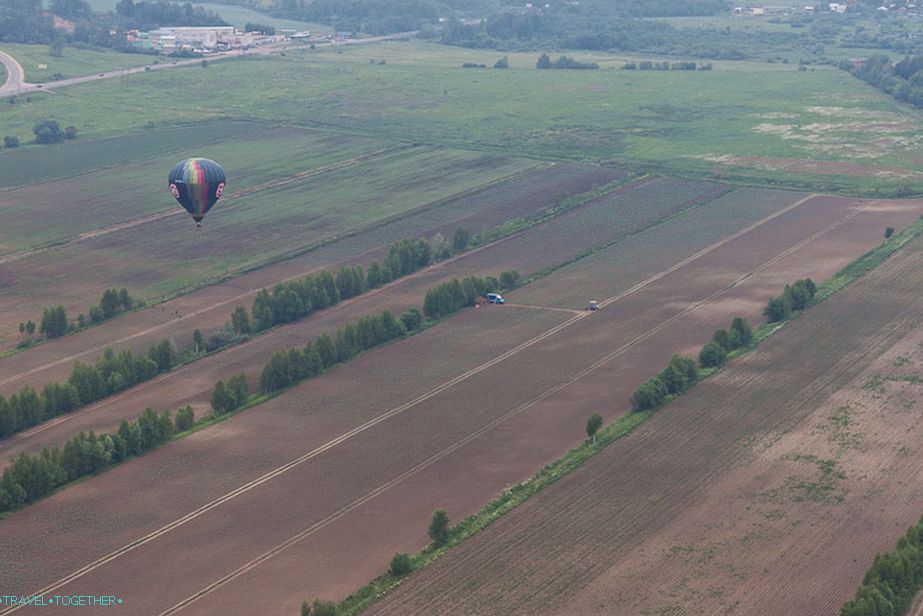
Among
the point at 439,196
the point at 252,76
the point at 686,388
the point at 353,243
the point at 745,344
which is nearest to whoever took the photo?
the point at 686,388

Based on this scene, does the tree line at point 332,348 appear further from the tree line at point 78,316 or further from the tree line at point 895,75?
the tree line at point 895,75

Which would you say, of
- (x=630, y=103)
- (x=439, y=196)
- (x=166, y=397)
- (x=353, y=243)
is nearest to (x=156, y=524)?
(x=166, y=397)

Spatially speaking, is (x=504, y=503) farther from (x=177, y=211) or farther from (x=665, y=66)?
(x=665, y=66)

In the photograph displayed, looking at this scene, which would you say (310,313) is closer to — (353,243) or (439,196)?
(353,243)

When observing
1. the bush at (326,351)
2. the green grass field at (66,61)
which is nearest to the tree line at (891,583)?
the bush at (326,351)

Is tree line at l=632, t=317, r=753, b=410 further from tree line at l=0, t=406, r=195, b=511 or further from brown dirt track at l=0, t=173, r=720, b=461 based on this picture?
tree line at l=0, t=406, r=195, b=511

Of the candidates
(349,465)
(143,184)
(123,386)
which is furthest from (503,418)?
(143,184)
